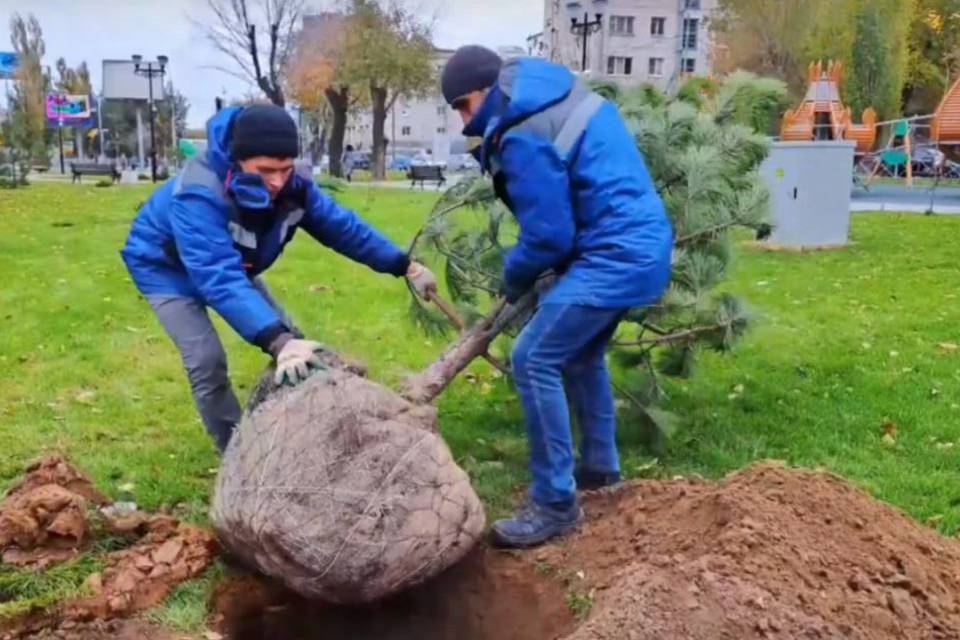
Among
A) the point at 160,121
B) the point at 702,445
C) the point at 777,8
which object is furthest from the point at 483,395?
the point at 160,121

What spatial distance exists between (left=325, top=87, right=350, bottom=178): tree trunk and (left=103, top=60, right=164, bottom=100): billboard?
619cm

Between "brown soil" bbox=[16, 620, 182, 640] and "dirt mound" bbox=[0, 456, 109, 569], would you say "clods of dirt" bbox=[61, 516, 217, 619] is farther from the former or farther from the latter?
"dirt mound" bbox=[0, 456, 109, 569]

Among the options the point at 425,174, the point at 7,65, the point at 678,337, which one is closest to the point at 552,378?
the point at 678,337

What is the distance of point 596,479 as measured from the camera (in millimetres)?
4043

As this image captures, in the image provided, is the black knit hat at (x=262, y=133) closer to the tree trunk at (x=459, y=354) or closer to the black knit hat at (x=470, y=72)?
the black knit hat at (x=470, y=72)

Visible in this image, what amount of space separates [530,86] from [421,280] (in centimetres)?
110

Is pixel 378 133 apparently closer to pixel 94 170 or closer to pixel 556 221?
pixel 94 170

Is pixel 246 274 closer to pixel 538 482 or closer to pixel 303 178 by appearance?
pixel 303 178

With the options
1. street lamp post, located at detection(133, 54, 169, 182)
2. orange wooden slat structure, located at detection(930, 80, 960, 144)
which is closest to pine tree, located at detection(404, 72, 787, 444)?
orange wooden slat structure, located at detection(930, 80, 960, 144)

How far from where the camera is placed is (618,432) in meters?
5.04

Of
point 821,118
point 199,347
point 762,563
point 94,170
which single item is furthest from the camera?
point 94,170

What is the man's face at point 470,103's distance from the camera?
10.9ft

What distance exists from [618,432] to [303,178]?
205cm

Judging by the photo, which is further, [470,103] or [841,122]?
[841,122]
